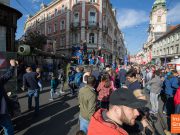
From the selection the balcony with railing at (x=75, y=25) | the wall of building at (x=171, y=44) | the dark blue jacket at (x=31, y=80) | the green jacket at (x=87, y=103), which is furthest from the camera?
the wall of building at (x=171, y=44)

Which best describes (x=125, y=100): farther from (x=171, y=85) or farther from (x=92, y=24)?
(x=92, y=24)

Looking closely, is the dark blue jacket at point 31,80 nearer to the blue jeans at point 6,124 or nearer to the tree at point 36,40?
the blue jeans at point 6,124

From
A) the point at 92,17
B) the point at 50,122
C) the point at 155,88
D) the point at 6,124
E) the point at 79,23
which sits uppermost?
the point at 92,17

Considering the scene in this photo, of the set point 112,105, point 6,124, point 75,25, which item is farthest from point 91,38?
point 112,105

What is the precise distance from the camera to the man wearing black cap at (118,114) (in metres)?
1.66

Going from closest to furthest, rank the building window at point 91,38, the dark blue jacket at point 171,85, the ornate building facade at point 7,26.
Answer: the dark blue jacket at point 171,85 → the ornate building facade at point 7,26 → the building window at point 91,38

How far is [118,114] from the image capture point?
174cm

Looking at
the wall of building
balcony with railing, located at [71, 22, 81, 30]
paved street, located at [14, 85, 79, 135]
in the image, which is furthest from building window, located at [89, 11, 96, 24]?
paved street, located at [14, 85, 79, 135]

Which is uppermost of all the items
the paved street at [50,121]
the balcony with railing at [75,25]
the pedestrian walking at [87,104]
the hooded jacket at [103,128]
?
the balcony with railing at [75,25]

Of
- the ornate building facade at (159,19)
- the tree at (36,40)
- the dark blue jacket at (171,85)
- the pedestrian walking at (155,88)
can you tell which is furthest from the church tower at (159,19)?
the pedestrian walking at (155,88)

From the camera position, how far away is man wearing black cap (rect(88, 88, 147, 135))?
166cm

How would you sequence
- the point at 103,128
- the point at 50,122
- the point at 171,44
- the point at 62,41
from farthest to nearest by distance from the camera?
1. the point at 171,44
2. the point at 62,41
3. the point at 50,122
4. the point at 103,128

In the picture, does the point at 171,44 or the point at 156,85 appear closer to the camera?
the point at 156,85

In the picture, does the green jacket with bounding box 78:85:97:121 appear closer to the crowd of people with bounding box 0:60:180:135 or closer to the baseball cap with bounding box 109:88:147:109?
the crowd of people with bounding box 0:60:180:135
